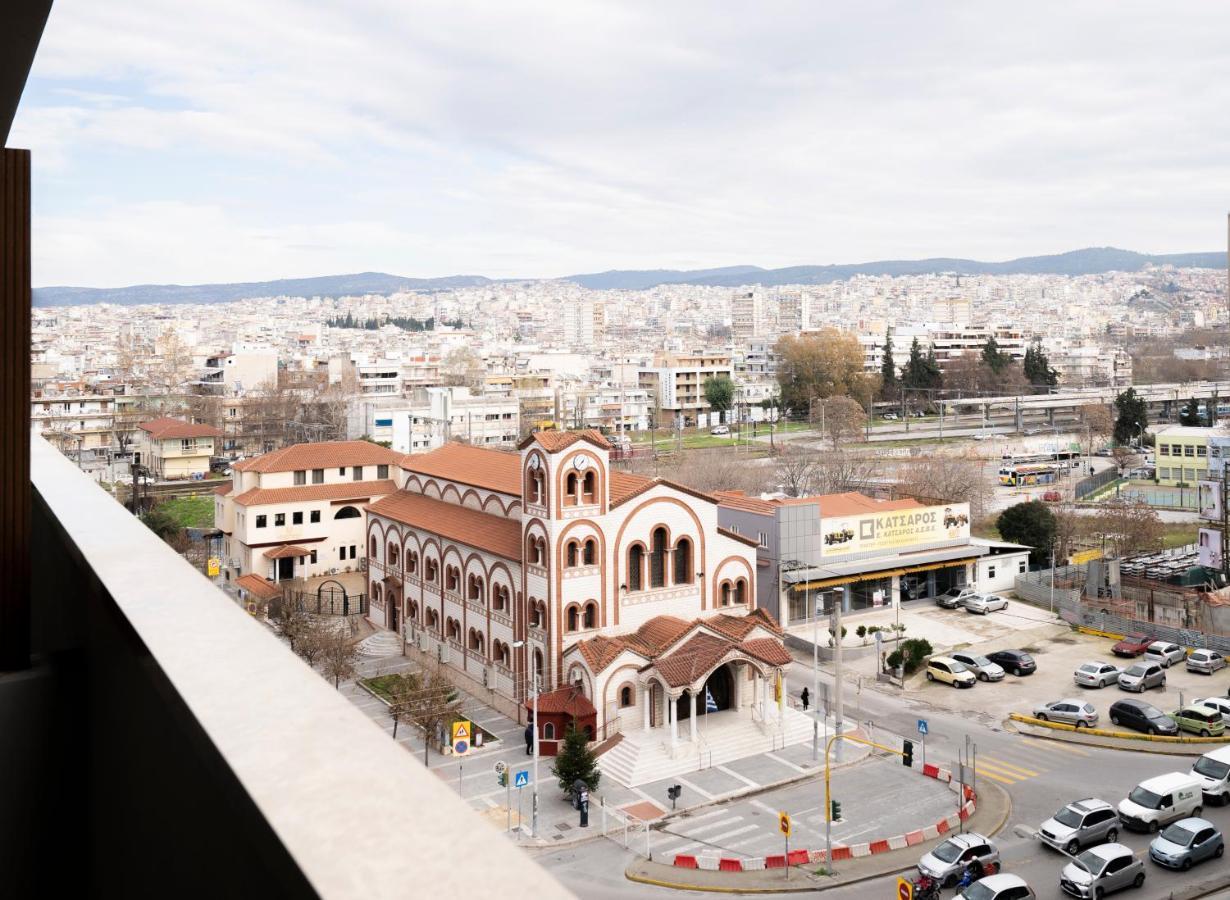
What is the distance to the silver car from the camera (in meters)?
11.8

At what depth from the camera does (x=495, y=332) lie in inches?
4729

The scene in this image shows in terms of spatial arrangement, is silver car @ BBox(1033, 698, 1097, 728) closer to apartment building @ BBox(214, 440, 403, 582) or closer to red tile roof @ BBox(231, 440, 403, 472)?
apartment building @ BBox(214, 440, 403, 582)

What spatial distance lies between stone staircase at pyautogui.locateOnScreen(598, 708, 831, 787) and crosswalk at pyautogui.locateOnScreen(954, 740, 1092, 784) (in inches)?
71.0

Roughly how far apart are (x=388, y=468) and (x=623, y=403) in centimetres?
2704

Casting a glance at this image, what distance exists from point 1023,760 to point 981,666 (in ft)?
9.66

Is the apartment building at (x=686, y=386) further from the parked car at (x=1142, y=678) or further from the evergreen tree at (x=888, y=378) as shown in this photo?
the parked car at (x=1142, y=678)

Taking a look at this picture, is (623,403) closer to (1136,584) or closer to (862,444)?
(862,444)

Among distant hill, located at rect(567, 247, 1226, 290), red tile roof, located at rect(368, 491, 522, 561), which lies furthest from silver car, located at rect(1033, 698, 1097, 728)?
distant hill, located at rect(567, 247, 1226, 290)

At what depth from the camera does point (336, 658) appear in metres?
12.4

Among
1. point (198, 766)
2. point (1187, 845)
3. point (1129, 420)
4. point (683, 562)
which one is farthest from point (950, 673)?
point (1129, 420)

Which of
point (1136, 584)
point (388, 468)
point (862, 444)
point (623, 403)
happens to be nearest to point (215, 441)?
point (388, 468)

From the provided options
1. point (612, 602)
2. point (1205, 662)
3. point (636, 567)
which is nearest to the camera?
point (612, 602)

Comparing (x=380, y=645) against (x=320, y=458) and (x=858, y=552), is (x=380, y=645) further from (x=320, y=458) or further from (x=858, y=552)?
(x=858, y=552)

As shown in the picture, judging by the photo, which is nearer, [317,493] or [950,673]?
[950,673]
